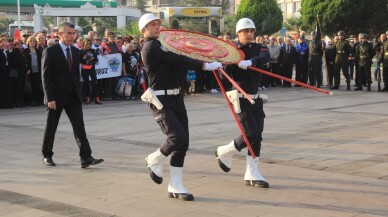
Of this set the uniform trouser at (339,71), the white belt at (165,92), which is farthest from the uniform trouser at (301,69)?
the white belt at (165,92)

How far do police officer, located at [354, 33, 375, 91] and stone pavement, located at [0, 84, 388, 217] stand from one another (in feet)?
21.6

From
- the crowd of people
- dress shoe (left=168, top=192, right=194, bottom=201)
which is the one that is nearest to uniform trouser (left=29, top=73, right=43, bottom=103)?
the crowd of people

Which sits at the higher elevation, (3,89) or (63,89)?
(63,89)

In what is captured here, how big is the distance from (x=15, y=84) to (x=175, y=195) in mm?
10627

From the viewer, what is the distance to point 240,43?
24.2ft

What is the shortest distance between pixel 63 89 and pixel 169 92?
2.23 m

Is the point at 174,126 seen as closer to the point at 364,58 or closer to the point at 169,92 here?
the point at 169,92

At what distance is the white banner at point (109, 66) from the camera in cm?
1786

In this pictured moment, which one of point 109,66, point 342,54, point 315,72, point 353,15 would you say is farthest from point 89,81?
point 353,15

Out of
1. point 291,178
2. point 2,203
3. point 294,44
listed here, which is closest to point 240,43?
point 291,178

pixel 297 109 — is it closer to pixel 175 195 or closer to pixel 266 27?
pixel 175 195

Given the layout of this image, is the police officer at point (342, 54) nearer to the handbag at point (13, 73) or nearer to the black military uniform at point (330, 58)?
the black military uniform at point (330, 58)

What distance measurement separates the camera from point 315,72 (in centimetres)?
2178

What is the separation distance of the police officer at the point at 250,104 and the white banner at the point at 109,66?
1098 centimetres
